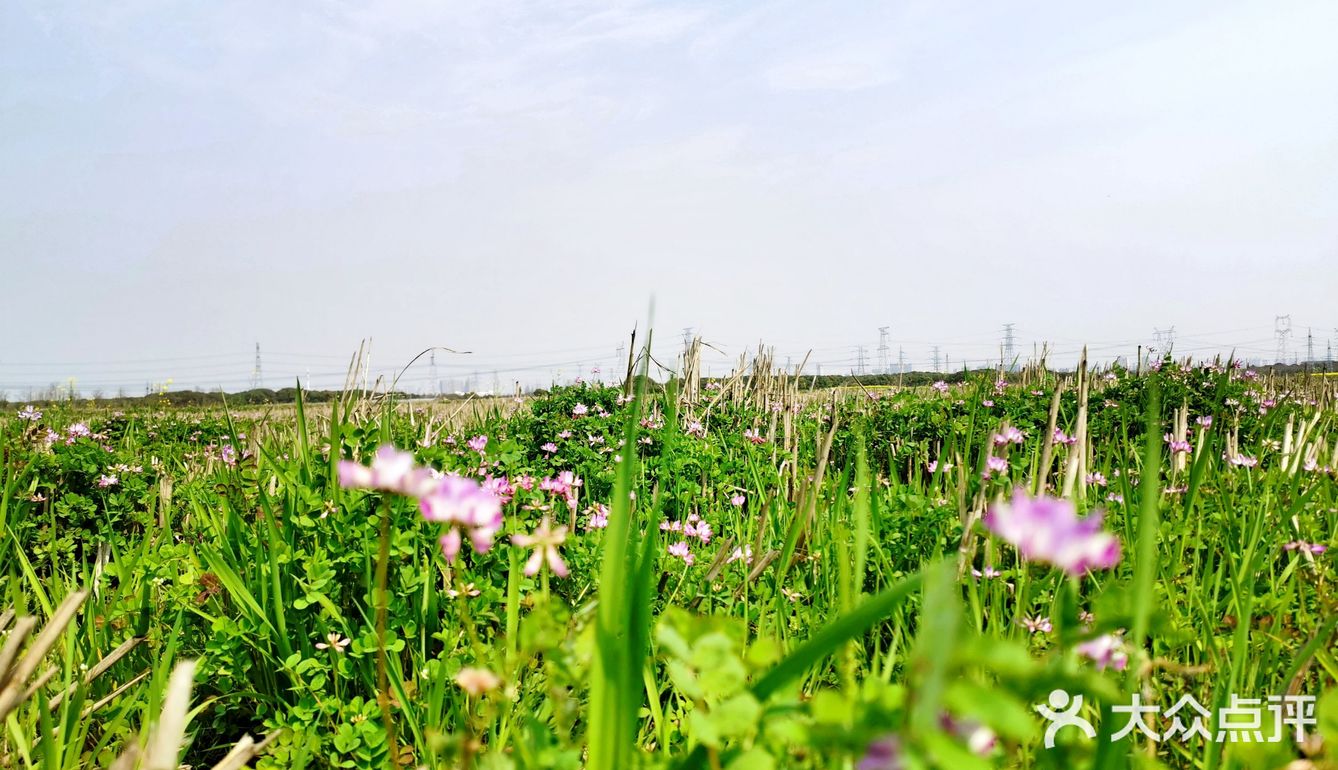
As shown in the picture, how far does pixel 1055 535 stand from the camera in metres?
0.53

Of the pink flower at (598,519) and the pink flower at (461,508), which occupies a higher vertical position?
the pink flower at (461,508)

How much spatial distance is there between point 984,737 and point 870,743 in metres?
0.09

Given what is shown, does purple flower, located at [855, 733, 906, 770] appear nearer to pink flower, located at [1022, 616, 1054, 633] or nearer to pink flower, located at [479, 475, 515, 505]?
pink flower, located at [1022, 616, 1054, 633]

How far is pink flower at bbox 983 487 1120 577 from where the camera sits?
1.71ft

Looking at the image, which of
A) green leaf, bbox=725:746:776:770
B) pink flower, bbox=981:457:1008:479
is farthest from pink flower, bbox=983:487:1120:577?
pink flower, bbox=981:457:1008:479

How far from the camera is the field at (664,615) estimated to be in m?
0.70

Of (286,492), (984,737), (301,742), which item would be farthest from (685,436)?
(984,737)

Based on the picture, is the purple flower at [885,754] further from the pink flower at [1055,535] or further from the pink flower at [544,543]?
the pink flower at [544,543]

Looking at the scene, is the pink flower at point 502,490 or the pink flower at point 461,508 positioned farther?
the pink flower at point 502,490

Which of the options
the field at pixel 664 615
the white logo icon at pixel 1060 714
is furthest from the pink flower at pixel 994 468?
the white logo icon at pixel 1060 714

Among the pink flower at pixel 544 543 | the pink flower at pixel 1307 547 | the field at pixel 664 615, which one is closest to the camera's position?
the field at pixel 664 615

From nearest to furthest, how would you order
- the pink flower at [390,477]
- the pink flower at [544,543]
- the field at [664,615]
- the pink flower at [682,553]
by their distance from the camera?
the field at [664,615], the pink flower at [390,477], the pink flower at [544,543], the pink flower at [682,553]

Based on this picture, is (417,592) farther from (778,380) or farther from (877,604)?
(778,380)

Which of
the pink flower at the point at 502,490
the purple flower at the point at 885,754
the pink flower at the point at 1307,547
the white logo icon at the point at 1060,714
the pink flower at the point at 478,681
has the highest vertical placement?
the purple flower at the point at 885,754
